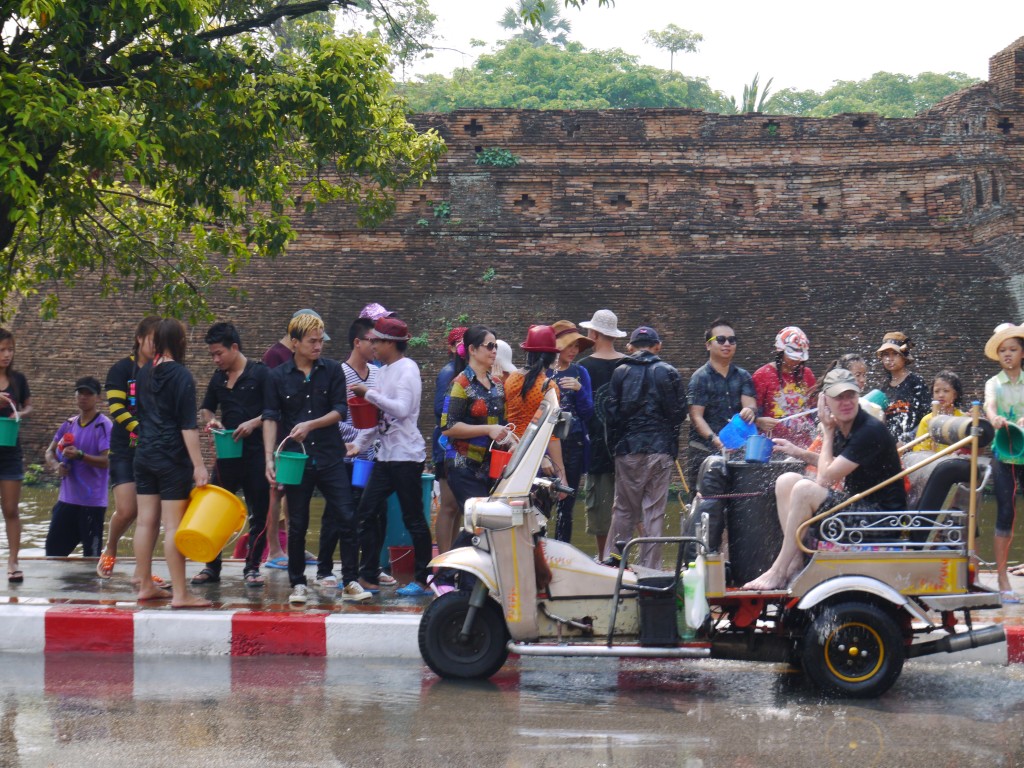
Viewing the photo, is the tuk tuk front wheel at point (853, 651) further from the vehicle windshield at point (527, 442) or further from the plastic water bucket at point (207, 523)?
the plastic water bucket at point (207, 523)

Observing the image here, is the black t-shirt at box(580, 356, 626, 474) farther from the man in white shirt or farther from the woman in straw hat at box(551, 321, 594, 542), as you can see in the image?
the man in white shirt

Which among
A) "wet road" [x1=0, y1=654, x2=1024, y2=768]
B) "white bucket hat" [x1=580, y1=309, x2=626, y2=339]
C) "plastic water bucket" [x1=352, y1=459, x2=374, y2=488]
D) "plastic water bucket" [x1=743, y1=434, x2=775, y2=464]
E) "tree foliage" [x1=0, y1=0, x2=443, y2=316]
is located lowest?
"wet road" [x1=0, y1=654, x2=1024, y2=768]

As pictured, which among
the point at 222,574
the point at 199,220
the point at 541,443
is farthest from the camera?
the point at 199,220

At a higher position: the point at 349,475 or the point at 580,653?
Answer: the point at 349,475

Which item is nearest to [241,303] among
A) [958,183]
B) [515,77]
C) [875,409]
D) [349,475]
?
[958,183]

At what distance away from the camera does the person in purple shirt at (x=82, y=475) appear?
9.07 meters

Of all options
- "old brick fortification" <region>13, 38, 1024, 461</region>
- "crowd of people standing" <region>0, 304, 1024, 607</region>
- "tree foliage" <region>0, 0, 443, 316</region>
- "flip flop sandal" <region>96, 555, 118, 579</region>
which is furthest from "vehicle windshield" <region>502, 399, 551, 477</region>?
"old brick fortification" <region>13, 38, 1024, 461</region>

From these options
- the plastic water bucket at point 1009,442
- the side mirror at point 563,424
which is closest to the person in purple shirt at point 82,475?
the side mirror at point 563,424

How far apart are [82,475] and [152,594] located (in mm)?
2081

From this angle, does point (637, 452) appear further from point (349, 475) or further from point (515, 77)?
point (515, 77)

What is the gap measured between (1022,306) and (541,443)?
21.2 metres

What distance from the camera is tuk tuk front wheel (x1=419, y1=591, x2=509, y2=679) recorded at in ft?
19.6

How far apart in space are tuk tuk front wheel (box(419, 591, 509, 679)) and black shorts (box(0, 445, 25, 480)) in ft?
11.1

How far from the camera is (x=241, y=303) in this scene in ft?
86.2
